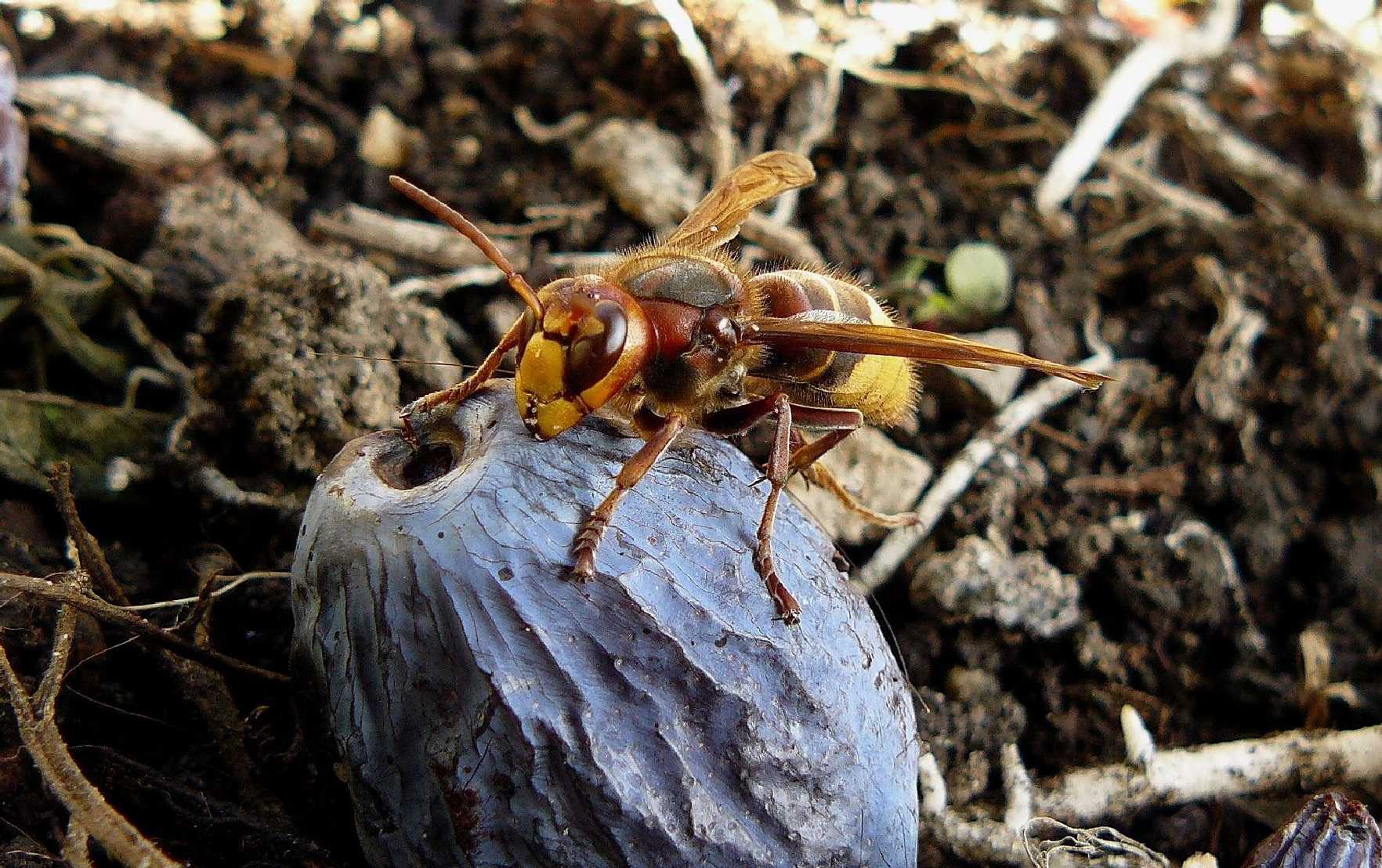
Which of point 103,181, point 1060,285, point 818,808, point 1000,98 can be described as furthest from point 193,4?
point 818,808

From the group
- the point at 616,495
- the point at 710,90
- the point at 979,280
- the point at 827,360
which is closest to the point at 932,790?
the point at 827,360

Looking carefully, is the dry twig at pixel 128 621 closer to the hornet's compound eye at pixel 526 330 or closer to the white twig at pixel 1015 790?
the hornet's compound eye at pixel 526 330

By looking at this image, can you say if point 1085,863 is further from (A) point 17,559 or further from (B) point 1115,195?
(B) point 1115,195

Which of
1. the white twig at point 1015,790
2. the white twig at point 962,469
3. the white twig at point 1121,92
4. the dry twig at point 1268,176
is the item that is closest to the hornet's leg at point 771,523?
the white twig at point 962,469

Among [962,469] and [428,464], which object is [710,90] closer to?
[962,469]

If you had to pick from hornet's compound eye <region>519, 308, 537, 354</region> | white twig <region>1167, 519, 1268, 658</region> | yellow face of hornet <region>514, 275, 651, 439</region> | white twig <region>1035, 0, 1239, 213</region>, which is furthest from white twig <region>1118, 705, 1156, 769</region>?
white twig <region>1035, 0, 1239, 213</region>

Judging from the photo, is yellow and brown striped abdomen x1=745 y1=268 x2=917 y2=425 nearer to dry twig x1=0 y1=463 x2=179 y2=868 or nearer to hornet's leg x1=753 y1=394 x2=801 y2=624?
hornet's leg x1=753 y1=394 x2=801 y2=624
